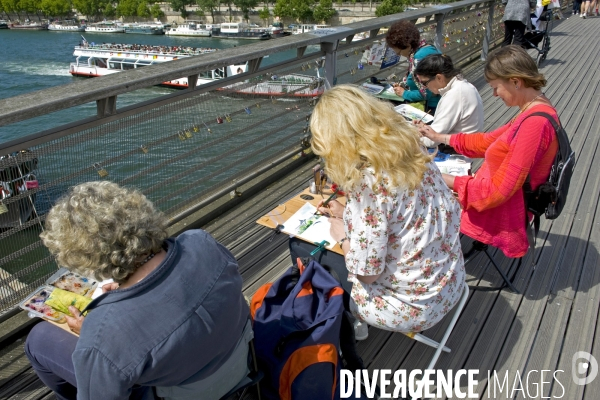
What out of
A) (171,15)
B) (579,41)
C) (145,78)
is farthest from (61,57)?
(145,78)

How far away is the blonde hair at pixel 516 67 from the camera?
223 cm

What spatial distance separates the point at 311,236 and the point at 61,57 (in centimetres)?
5873

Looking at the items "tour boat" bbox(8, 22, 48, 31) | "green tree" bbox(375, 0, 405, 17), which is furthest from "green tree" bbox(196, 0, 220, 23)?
"green tree" bbox(375, 0, 405, 17)

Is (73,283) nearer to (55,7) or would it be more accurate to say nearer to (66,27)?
(66,27)

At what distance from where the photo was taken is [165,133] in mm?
2764

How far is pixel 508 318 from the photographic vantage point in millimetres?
2363

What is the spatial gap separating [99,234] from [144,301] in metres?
0.23

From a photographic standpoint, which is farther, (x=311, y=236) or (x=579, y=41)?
(x=579, y=41)

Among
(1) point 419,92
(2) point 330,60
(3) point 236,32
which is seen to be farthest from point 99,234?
(3) point 236,32

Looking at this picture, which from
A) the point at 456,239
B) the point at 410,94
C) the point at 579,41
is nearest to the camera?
the point at 456,239

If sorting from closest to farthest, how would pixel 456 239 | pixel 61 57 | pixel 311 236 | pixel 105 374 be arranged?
pixel 105 374 < pixel 456 239 < pixel 311 236 < pixel 61 57

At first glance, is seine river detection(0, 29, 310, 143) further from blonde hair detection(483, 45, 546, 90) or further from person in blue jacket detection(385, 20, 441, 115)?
blonde hair detection(483, 45, 546, 90)

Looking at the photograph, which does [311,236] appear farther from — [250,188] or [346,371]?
[250,188]

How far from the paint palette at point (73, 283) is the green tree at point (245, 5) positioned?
7944cm
